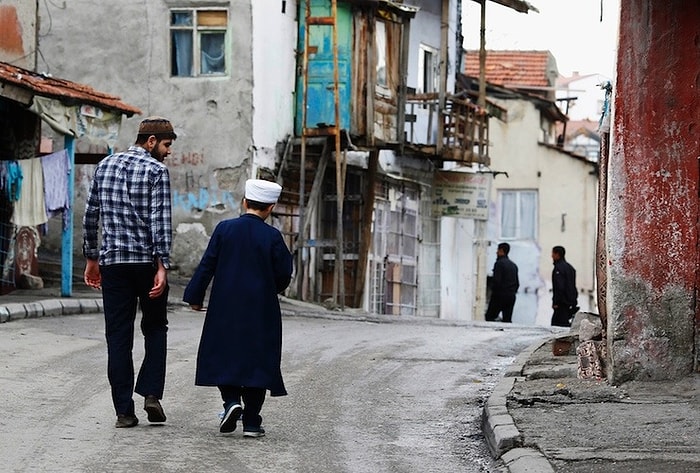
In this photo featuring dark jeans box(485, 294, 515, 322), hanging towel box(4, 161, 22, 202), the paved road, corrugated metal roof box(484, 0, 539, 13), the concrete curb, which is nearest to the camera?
the concrete curb

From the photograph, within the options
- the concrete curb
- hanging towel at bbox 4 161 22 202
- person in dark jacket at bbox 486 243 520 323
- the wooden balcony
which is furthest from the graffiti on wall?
the concrete curb

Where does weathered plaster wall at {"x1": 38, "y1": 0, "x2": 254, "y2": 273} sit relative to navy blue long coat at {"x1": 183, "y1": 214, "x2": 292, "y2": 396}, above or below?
above

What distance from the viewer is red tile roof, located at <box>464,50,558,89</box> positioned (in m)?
43.9

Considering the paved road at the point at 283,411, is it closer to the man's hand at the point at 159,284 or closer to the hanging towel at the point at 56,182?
the man's hand at the point at 159,284

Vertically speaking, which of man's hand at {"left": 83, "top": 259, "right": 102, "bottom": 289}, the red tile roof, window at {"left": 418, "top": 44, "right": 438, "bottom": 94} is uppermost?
the red tile roof

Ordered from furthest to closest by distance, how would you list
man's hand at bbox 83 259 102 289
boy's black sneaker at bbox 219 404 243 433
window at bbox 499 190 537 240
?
window at bbox 499 190 537 240 → man's hand at bbox 83 259 102 289 → boy's black sneaker at bbox 219 404 243 433

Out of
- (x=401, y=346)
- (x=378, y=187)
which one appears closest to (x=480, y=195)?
(x=378, y=187)

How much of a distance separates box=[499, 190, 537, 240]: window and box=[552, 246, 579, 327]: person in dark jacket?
1889 centimetres

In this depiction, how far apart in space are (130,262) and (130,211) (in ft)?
1.10

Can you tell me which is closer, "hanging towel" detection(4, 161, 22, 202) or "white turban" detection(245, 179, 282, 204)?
"white turban" detection(245, 179, 282, 204)

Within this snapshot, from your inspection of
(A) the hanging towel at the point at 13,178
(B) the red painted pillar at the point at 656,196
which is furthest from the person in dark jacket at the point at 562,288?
(B) the red painted pillar at the point at 656,196

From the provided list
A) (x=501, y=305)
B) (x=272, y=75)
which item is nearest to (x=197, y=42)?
(x=272, y=75)

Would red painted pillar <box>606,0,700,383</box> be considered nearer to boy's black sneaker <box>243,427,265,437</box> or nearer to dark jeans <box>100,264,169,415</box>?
boy's black sneaker <box>243,427,265,437</box>

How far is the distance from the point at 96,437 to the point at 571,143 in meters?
48.8
